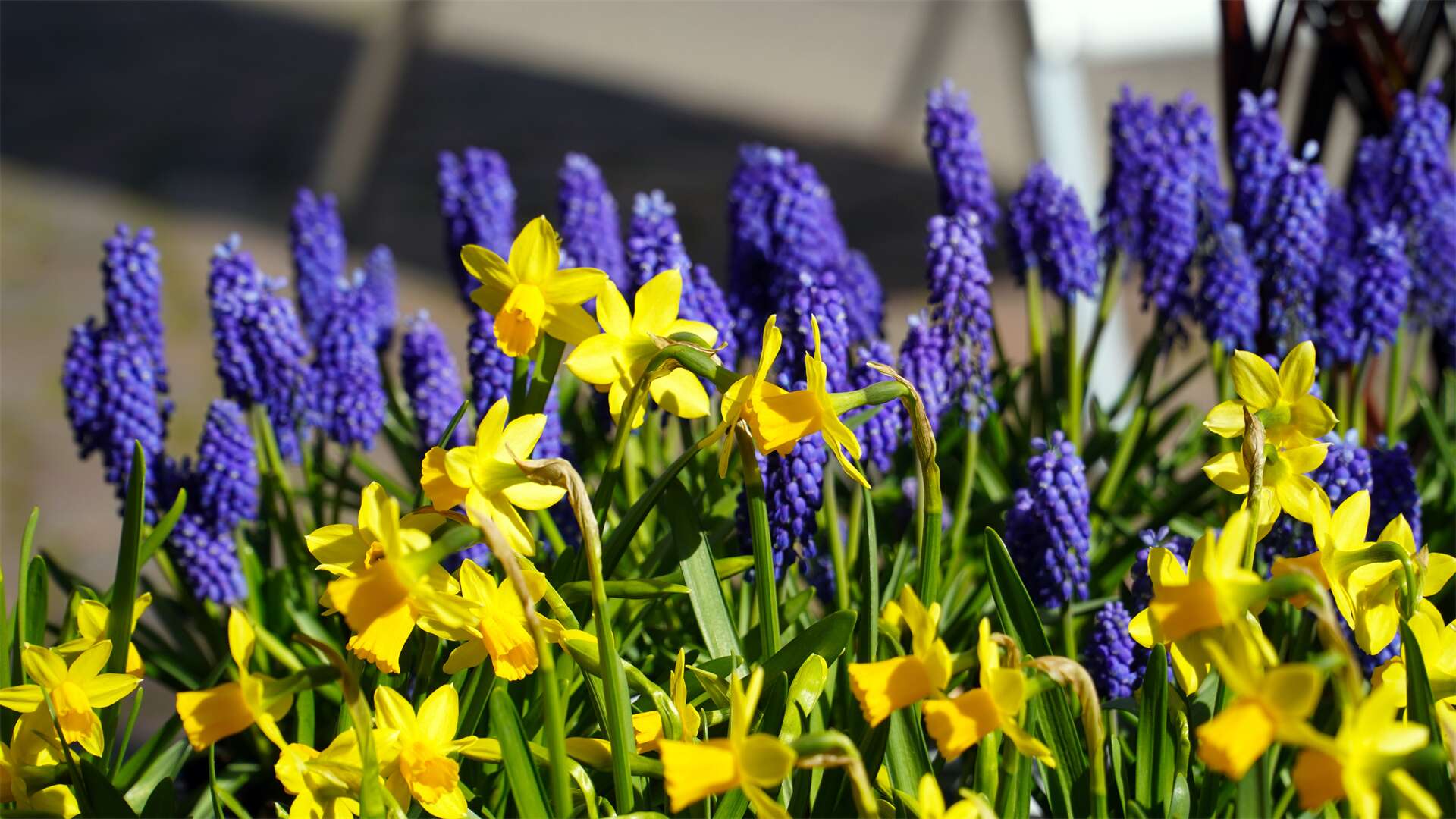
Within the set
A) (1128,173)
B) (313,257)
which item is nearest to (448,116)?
(313,257)

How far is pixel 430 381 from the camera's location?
4.89 feet

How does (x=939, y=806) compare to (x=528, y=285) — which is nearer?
(x=939, y=806)

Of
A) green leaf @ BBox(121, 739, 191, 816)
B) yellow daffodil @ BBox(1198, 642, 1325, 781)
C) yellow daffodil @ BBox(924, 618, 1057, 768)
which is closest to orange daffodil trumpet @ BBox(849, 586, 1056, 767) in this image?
yellow daffodil @ BBox(924, 618, 1057, 768)

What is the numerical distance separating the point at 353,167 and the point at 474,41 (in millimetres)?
1136

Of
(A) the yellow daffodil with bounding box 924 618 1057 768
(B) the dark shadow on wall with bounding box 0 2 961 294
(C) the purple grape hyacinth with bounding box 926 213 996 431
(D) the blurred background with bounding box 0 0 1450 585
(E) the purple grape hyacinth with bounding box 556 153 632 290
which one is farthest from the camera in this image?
(B) the dark shadow on wall with bounding box 0 2 961 294

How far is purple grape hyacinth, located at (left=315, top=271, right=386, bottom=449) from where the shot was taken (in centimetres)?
155

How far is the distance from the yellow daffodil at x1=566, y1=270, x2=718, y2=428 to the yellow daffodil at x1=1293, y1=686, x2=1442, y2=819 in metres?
0.44

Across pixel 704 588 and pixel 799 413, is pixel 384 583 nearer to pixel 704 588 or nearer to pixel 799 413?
pixel 799 413

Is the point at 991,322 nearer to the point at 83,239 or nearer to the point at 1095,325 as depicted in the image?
the point at 1095,325

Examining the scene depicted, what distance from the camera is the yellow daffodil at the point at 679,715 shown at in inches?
32.3

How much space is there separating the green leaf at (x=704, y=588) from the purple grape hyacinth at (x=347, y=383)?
62cm

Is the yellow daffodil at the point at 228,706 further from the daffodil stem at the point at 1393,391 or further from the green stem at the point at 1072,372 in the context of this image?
the daffodil stem at the point at 1393,391

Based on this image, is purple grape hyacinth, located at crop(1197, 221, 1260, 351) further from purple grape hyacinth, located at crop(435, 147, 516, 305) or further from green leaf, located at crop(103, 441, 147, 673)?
green leaf, located at crop(103, 441, 147, 673)

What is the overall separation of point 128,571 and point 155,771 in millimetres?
349
